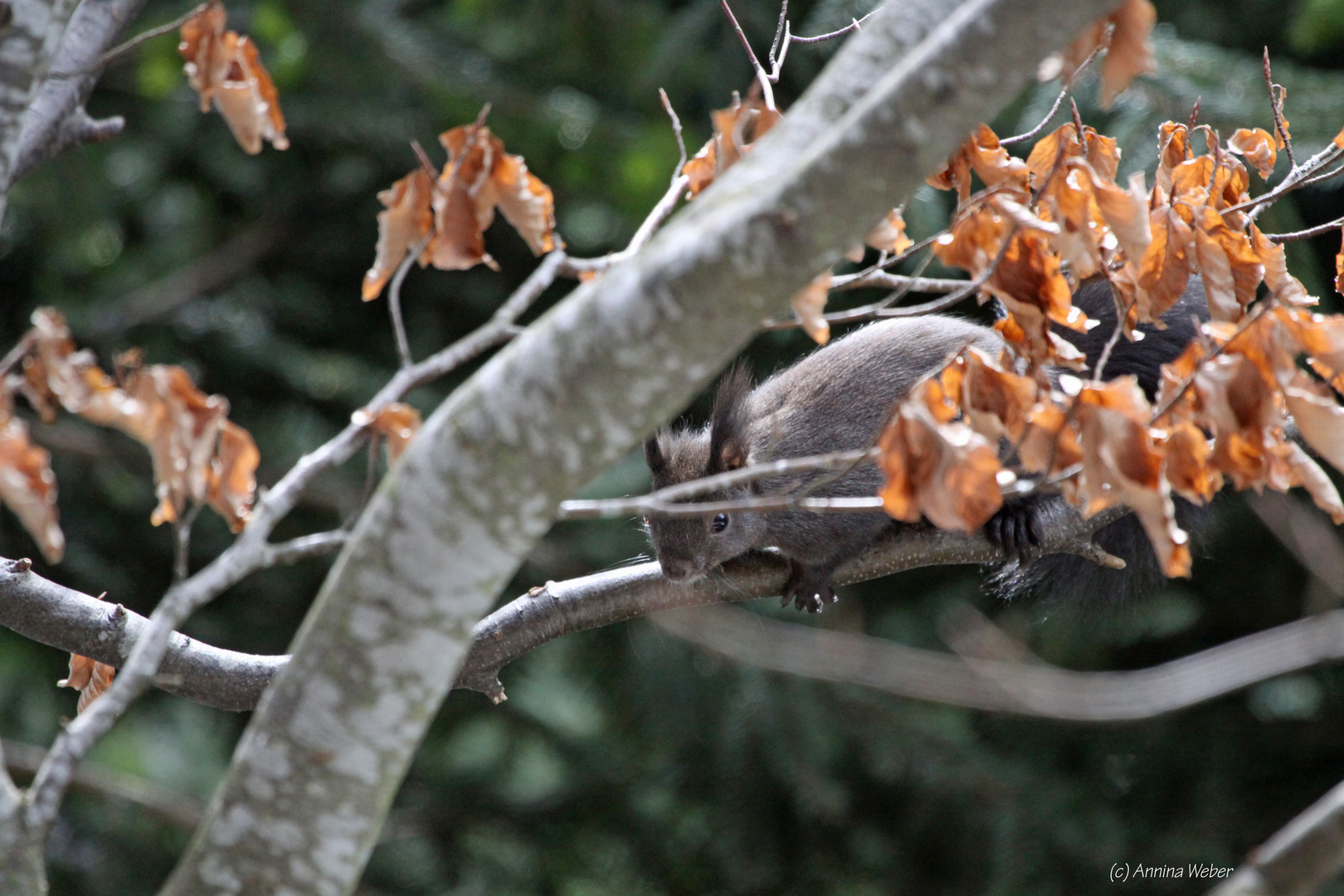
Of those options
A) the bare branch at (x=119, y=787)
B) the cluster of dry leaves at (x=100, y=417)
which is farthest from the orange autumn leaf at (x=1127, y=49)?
the bare branch at (x=119, y=787)

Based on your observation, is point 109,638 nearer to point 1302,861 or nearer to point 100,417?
point 100,417

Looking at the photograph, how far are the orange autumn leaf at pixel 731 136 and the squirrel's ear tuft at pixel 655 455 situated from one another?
0.95 meters

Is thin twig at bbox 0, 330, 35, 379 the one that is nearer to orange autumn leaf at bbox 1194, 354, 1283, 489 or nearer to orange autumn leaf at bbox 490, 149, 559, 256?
orange autumn leaf at bbox 490, 149, 559, 256

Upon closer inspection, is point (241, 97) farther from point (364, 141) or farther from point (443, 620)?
point (364, 141)

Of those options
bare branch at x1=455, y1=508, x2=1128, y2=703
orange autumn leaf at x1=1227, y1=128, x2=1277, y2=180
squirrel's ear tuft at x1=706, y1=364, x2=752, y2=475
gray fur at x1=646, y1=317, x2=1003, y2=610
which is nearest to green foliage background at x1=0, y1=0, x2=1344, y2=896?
gray fur at x1=646, y1=317, x2=1003, y2=610

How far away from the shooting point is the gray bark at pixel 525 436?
81 cm

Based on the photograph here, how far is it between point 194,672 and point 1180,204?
125 cm

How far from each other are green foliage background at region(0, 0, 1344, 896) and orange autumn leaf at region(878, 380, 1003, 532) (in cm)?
194

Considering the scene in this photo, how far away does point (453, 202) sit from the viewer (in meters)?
1.10

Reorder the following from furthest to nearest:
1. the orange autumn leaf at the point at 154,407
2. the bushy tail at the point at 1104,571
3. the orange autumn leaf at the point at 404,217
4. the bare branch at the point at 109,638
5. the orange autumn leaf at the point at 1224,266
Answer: the bushy tail at the point at 1104,571 → the bare branch at the point at 109,638 → the orange autumn leaf at the point at 1224,266 → the orange autumn leaf at the point at 404,217 → the orange autumn leaf at the point at 154,407

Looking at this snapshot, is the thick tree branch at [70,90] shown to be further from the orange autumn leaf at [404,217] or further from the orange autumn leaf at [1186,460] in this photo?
the orange autumn leaf at [1186,460]

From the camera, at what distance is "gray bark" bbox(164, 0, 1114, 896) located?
81cm

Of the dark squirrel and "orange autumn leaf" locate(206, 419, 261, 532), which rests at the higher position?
"orange autumn leaf" locate(206, 419, 261, 532)

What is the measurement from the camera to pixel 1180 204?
1.27 meters
